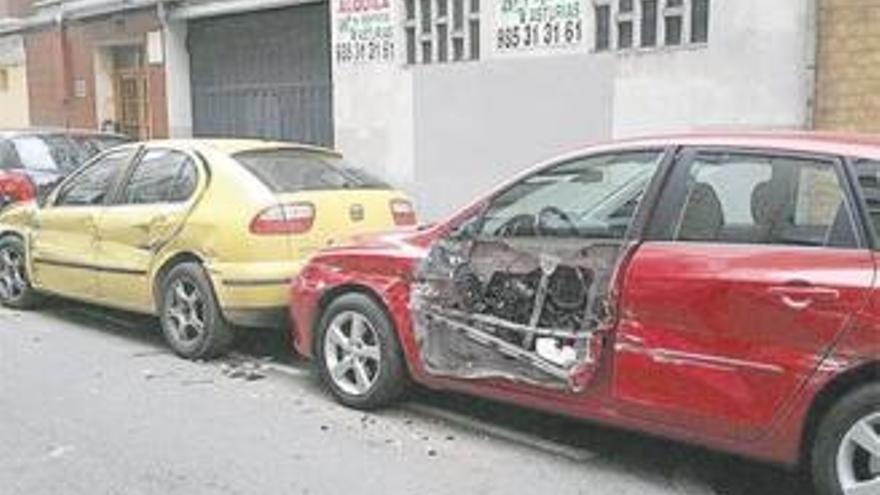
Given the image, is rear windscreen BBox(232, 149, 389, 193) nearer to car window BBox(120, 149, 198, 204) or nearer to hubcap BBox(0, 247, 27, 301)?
car window BBox(120, 149, 198, 204)

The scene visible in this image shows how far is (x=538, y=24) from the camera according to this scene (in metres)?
12.4

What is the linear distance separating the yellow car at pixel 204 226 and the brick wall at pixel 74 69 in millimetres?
10697

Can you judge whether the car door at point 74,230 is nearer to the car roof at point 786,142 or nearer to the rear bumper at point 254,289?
the rear bumper at point 254,289

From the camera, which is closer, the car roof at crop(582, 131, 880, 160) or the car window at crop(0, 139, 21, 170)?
the car roof at crop(582, 131, 880, 160)

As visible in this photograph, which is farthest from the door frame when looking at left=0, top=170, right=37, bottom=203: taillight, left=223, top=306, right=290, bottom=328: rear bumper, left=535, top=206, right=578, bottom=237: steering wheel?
left=0, top=170, right=37, bottom=203: taillight

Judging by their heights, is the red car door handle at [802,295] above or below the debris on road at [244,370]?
above

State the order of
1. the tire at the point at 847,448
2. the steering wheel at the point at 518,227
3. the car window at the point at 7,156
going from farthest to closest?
the car window at the point at 7,156 → the steering wheel at the point at 518,227 → the tire at the point at 847,448

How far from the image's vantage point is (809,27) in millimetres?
10047

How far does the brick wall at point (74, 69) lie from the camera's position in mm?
19703

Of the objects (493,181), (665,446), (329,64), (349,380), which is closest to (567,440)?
(665,446)

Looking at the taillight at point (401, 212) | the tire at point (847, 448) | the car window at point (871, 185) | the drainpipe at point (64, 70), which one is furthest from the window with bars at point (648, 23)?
the drainpipe at point (64, 70)

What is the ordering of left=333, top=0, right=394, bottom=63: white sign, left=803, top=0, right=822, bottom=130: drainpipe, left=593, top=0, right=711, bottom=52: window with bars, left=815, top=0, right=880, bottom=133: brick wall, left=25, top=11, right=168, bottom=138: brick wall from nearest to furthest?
left=815, top=0, right=880, bottom=133: brick wall < left=803, top=0, right=822, bottom=130: drainpipe < left=593, top=0, right=711, bottom=52: window with bars < left=333, top=0, right=394, bottom=63: white sign < left=25, top=11, right=168, bottom=138: brick wall

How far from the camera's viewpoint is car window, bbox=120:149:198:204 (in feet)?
26.9

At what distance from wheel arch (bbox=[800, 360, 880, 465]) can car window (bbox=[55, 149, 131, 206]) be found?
552 centimetres
